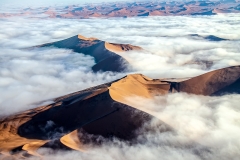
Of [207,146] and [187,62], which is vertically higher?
[207,146]

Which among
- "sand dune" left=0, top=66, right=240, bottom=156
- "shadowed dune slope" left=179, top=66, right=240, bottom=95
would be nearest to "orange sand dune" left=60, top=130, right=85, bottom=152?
"sand dune" left=0, top=66, right=240, bottom=156

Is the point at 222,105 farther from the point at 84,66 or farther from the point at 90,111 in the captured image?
the point at 84,66

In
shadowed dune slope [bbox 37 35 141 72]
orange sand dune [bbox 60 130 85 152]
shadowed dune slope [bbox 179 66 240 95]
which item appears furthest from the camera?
shadowed dune slope [bbox 37 35 141 72]

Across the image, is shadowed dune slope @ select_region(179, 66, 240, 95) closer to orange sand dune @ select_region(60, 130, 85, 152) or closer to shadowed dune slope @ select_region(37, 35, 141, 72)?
Result: shadowed dune slope @ select_region(37, 35, 141, 72)

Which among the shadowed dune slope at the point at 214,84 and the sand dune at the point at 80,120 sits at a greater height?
the sand dune at the point at 80,120

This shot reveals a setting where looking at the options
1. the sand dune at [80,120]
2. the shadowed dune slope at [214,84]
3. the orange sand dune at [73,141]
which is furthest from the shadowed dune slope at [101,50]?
the orange sand dune at [73,141]

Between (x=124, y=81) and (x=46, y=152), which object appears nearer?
(x=46, y=152)

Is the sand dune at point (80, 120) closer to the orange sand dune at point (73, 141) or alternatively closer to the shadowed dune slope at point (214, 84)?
the orange sand dune at point (73, 141)

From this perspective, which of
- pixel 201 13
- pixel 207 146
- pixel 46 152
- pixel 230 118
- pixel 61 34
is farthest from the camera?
pixel 201 13

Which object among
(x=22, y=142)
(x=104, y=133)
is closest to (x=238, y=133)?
(x=104, y=133)
